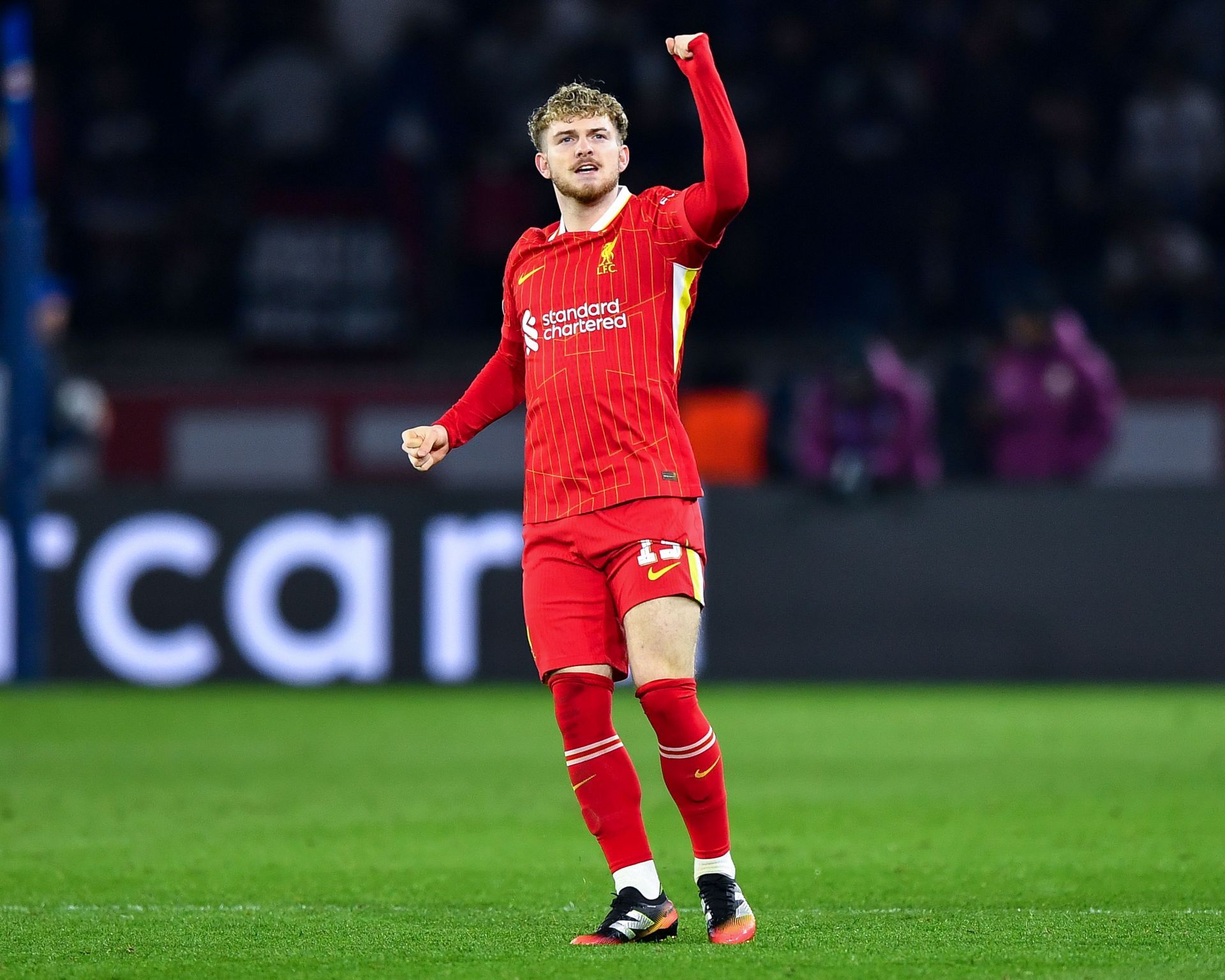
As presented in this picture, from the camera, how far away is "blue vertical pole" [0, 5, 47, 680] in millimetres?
11930

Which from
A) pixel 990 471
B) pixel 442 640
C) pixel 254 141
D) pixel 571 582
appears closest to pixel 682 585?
pixel 571 582

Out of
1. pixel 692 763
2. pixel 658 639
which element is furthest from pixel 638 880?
pixel 658 639

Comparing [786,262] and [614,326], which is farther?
[786,262]

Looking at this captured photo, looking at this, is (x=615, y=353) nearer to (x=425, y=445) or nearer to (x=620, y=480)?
(x=620, y=480)

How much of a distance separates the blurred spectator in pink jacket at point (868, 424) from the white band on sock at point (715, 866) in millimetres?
7617

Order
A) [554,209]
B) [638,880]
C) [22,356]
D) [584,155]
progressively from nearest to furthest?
[638,880] → [584,155] → [22,356] → [554,209]

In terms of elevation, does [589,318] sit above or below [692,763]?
above

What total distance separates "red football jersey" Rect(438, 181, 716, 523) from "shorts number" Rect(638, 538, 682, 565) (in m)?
0.13

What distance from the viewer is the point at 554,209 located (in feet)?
51.8

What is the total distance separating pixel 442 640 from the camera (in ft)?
39.9

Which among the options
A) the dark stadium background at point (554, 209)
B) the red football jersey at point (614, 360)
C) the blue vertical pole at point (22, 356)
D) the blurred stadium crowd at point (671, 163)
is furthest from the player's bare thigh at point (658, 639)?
the blurred stadium crowd at point (671, 163)

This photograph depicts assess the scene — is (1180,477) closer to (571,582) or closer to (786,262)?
(786,262)

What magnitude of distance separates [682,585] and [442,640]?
747 centimetres

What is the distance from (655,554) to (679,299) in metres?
0.66
